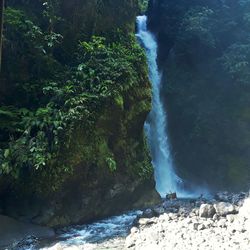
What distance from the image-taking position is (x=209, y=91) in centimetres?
2134

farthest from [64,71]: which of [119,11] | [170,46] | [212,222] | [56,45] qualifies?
[170,46]

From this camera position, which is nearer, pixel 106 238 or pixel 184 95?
pixel 106 238

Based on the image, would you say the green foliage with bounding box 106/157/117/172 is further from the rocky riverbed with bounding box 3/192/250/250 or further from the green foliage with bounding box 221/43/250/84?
the green foliage with bounding box 221/43/250/84

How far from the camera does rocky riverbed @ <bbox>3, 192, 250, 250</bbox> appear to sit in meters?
9.52

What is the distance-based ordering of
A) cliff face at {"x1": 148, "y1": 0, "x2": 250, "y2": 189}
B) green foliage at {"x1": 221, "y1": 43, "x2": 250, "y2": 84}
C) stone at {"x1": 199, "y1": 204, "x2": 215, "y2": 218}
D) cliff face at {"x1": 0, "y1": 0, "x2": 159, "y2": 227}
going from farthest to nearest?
green foliage at {"x1": 221, "y1": 43, "x2": 250, "y2": 84} → cliff face at {"x1": 148, "y1": 0, "x2": 250, "y2": 189} → stone at {"x1": 199, "y1": 204, "x2": 215, "y2": 218} → cliff face at {"x1": 0, "y1": 0, "x2": 159, "y2": 227}

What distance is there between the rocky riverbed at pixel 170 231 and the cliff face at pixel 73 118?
1.12 m

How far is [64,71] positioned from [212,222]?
726 cm

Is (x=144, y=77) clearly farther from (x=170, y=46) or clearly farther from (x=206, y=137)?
(x=170, y=46)

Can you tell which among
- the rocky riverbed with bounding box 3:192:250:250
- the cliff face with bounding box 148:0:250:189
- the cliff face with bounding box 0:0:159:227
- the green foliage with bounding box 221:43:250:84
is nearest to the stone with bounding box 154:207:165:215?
the rocky riverbed with bounding box 3:192:250:250

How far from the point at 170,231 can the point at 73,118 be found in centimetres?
449

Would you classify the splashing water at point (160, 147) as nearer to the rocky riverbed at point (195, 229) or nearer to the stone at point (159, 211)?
the stone at point (159, 211)

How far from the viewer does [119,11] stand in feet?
55.6

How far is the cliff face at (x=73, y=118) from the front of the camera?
37.3 feet

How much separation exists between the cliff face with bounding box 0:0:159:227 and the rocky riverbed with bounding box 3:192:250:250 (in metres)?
1.12
